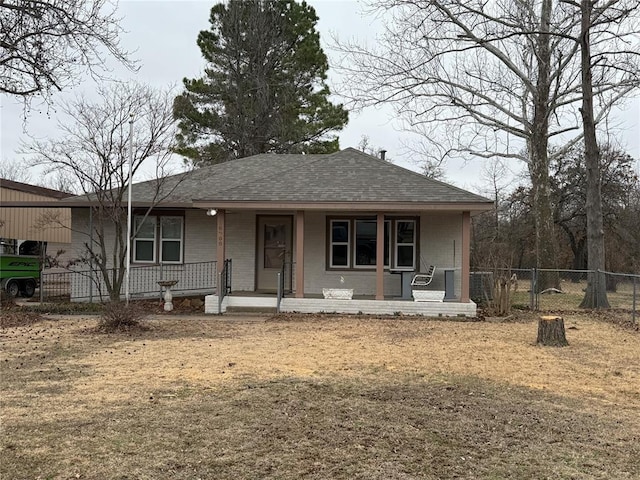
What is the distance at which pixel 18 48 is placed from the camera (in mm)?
11750

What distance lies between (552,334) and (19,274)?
1536 centimetres

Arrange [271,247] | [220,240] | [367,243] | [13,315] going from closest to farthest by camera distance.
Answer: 1. [13,315]
2. [220,240]
3. [367,243]
4. [271,247]

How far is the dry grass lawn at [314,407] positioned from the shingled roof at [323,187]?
4303 millimetres

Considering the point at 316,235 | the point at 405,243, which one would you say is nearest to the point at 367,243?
the point at 405,243

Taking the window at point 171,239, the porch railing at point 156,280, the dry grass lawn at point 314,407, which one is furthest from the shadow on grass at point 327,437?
the window at point 171,239

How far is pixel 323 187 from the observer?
47.4ft

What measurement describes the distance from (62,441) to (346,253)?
11.3m

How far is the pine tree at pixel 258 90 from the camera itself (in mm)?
30297

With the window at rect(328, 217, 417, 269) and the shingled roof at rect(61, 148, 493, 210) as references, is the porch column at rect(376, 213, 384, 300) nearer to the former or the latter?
the shingled roof at rect(61, 148, 493, 210)

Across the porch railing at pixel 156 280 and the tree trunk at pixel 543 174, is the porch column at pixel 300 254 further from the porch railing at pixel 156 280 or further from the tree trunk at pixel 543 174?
the tree trunk at pixel 543 174

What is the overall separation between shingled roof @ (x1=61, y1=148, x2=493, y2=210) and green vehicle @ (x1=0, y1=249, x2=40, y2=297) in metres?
4.38

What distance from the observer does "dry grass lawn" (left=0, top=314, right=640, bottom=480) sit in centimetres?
416

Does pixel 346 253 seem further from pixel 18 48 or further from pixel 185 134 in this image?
pixel 185 134

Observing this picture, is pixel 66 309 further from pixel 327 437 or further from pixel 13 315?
pixel 327 437
